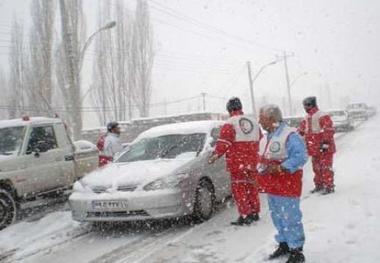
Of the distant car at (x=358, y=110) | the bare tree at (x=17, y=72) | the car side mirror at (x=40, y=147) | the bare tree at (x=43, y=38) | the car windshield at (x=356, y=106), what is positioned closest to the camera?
the car side mirror at (x=40, y=147)

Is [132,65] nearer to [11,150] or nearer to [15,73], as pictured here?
[15,73]

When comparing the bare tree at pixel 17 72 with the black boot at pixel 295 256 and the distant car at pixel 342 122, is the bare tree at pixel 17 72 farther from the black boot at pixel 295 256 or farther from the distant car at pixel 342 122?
the black boot at pixel 295 256

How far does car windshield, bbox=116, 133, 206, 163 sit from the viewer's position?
8.77m

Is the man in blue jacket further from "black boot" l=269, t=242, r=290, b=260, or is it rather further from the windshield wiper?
the windshield wiper

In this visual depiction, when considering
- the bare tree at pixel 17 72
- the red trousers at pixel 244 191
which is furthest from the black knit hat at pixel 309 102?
the bare tree at pixel 17 72

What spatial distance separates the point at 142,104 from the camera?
41.4 m

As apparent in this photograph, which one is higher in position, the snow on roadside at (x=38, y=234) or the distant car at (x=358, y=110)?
the distant car at (x=358, y=110)

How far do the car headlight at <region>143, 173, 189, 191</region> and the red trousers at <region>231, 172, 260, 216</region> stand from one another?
795 mm

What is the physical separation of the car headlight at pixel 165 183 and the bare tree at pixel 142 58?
33579mm

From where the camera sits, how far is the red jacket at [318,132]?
9766mm

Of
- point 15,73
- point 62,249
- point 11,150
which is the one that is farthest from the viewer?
point 15,73

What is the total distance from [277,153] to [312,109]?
455 centimetres

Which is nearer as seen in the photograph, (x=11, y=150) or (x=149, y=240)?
(x=149, y=240)

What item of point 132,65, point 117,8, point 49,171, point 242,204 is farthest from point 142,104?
point 242,204
